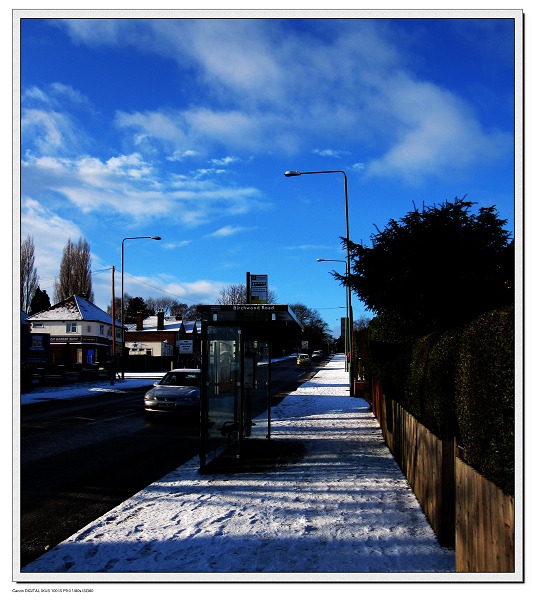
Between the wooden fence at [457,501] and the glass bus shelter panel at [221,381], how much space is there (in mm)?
2639

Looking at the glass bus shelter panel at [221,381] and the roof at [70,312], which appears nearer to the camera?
the glass bus shelter panel at [221,381]

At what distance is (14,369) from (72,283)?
210ft

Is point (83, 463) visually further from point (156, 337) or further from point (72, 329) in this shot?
point (156, 337)

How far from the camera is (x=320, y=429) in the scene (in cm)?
1288

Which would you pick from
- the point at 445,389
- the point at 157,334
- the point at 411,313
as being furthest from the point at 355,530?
the point at 157,334

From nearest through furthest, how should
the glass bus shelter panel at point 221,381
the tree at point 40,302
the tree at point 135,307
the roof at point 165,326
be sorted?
the glass bus shelter panel at point 221,381
the tree at point 40,302
the roof at point 165,326
the tree at point 135,307

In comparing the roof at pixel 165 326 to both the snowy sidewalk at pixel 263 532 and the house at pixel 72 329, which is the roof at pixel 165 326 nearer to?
the house at pixel 72 329

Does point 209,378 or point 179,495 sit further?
point 209,378

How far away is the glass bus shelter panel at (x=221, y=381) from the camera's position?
8.66m

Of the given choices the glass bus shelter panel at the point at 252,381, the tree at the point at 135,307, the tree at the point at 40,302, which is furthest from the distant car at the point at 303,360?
the glass bus shelter panel at the point at 252,381

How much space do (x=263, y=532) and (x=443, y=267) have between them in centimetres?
681

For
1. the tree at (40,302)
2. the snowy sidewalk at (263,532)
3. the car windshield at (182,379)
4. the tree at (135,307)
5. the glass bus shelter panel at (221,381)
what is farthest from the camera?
the tree at (135,307)
